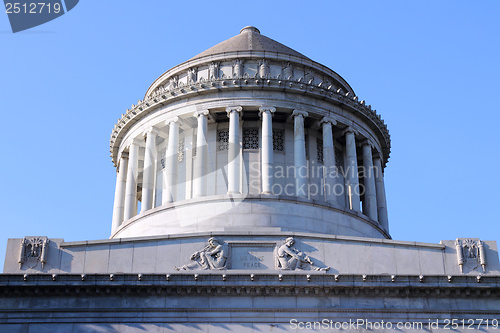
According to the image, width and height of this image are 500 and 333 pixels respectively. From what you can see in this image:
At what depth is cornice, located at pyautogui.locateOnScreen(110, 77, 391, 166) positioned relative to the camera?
38.2 meters

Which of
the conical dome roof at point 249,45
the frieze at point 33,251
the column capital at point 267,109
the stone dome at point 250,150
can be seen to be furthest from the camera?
the conical dome roof at point 249,45

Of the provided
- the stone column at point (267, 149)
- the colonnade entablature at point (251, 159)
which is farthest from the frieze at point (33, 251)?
the stone column at point (267, 149)

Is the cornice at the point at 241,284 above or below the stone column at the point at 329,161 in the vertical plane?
below

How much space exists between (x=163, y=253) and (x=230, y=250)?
98.0 inches

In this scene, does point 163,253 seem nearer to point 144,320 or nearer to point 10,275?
point 144,320

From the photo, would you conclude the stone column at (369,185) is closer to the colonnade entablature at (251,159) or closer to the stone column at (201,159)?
the colonnade entablature at (251,159)

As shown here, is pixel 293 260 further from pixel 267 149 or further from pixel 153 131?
pixel 153 131

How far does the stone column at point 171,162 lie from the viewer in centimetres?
3700

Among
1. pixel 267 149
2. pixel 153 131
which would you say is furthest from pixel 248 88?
pixel 153 131

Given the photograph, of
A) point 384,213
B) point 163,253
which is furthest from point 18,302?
point 384,213

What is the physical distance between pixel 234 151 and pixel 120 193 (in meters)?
8.04

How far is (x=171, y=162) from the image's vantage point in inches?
1484

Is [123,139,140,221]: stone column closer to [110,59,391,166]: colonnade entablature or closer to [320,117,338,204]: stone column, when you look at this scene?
[110,59,391,166]: colonnade entablature

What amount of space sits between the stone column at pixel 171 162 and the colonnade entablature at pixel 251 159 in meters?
0.05
